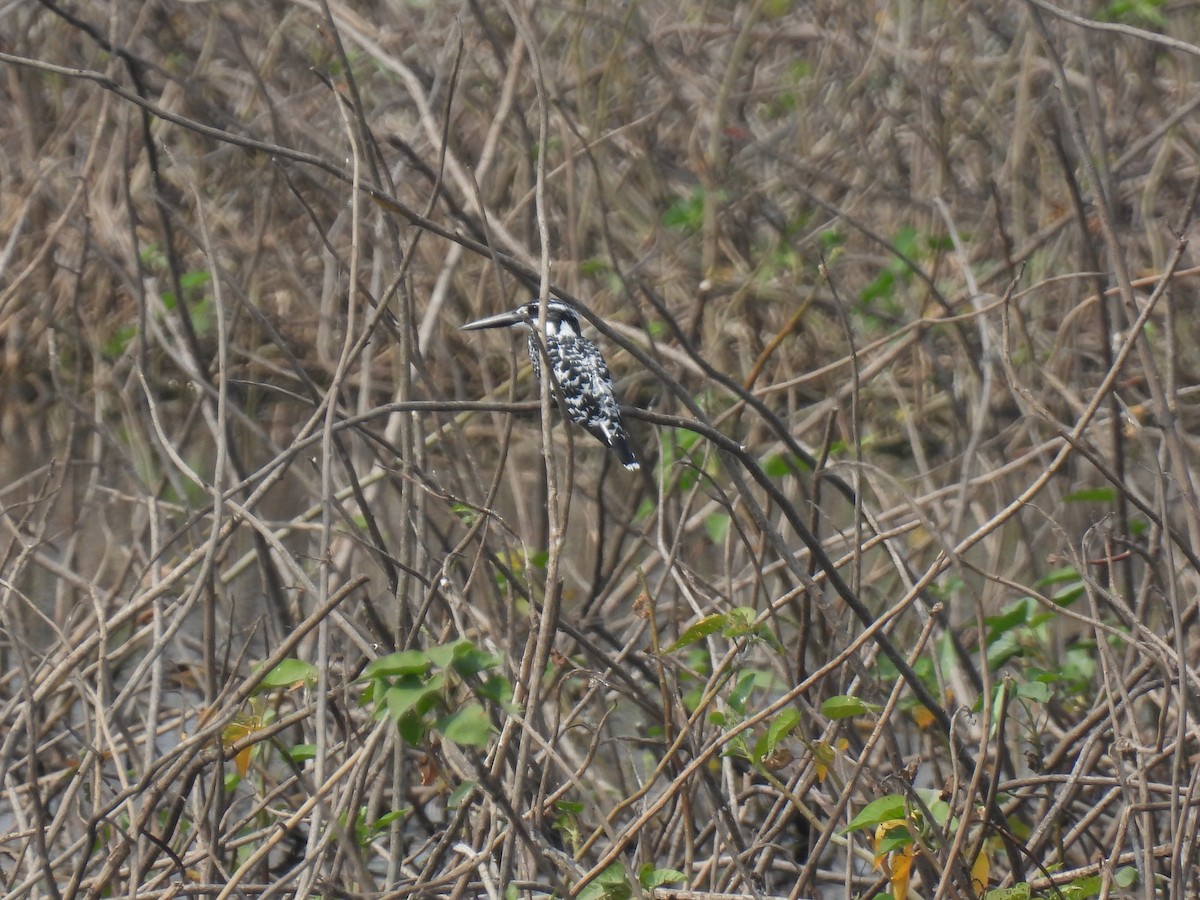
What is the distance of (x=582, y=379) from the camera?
3.93 metres

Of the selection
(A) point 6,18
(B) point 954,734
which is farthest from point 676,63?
(B) point 954,734

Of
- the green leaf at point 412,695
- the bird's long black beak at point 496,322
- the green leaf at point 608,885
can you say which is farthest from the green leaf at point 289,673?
the bird's long black beak at point 496,322

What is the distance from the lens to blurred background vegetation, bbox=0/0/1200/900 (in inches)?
85.3

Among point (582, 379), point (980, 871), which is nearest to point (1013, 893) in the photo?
point (980, 871)

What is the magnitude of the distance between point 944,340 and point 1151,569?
404 centimetres

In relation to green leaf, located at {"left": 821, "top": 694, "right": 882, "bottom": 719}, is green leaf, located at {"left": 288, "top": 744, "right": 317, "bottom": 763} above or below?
below

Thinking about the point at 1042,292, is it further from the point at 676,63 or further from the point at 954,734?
the point at 954,734

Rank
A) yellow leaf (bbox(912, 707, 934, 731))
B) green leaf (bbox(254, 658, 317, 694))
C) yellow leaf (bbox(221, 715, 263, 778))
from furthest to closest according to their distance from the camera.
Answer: yellow leaf (bbox(912, 707, 934, 731)), yellow leaf (bbox(221, 715, 263, 778)), green leaf (bbox(254, 658, 317, 694))

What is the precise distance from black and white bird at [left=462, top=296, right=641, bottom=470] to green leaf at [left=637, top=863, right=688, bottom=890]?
150 centimetres

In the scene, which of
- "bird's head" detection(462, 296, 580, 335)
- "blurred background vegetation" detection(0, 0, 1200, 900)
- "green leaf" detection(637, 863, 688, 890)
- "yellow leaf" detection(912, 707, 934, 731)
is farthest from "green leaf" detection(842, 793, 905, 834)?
"bird's head" detection(462, 296, 580, 335)

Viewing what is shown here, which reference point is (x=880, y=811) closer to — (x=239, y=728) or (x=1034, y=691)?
(x=1034, y=691)

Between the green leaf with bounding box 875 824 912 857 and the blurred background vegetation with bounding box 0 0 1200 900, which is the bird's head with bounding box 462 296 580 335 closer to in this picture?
the blurred background vegetation with bounding box 0 0 1200 900

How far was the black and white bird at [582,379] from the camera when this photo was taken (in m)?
3.73

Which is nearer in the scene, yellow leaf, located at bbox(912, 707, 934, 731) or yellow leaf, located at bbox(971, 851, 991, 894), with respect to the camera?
yellow leaf, located at bbox(971, 851, 991, 894)
